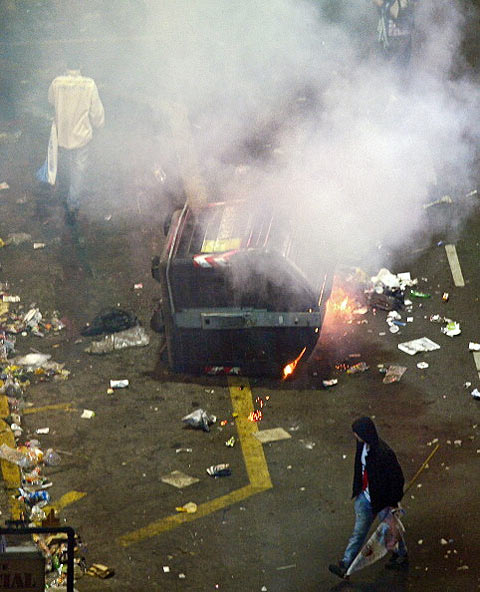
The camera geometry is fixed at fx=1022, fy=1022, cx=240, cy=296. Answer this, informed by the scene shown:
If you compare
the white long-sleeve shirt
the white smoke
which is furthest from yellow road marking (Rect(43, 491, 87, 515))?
the white long-sleeve shirt

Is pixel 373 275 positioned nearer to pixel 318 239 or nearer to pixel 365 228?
pixel 365 228

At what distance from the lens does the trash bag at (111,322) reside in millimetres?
10164

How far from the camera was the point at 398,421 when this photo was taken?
8406 mm

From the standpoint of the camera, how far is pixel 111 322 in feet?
33.5

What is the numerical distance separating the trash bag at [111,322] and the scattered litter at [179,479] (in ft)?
8.83

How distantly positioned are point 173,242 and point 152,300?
1.95 meters

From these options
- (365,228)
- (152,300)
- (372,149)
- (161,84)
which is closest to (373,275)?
(365,228)

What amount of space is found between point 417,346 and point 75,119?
5259mm

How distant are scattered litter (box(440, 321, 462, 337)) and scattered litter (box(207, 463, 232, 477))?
309 centimetres

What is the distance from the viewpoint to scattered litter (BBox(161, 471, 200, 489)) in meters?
7.63

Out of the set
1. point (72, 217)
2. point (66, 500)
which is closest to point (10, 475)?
point (66, 500)

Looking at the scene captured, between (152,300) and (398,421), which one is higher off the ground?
(398,421)

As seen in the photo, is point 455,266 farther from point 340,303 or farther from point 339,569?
point 339,569

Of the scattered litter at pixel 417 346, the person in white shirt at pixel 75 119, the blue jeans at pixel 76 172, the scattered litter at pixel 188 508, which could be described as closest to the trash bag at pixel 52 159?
the person in white shirt at pixel 75 119
